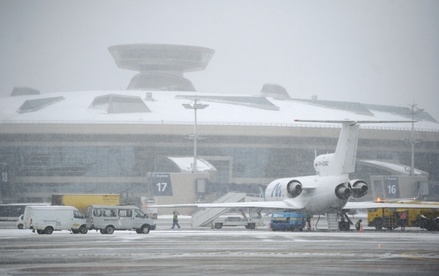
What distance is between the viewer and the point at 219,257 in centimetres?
3647

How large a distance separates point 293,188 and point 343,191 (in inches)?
201

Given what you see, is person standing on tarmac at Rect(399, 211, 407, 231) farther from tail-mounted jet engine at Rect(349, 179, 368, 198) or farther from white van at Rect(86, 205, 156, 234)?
white van at Rect(86, 205, 156, 234)

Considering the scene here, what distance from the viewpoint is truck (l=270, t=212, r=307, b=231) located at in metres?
69.1

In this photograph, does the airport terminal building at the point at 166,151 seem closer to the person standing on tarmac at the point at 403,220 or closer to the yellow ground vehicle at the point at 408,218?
the yellow ground vehicle at the point at 408,218

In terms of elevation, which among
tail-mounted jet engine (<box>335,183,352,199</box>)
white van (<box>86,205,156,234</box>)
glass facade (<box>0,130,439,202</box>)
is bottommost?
white van (<box>86,205,156,234</box>)

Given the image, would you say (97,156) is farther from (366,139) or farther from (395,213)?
(395,213)

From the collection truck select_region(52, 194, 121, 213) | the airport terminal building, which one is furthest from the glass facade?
truck select_region(52, 194, 121, 213)

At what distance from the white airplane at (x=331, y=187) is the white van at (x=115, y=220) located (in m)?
3.78

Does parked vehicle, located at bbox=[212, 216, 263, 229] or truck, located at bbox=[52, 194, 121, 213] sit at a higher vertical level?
truck, located at bbox=[52, 194, 121, 213]

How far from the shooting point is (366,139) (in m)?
149

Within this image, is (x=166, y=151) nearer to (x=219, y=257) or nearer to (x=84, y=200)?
(x=84, y=200)

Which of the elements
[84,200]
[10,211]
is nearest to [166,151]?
[10,211]

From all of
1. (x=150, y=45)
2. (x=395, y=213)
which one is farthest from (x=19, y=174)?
(x=395, y=213)

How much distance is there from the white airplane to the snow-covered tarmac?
1700 cm
